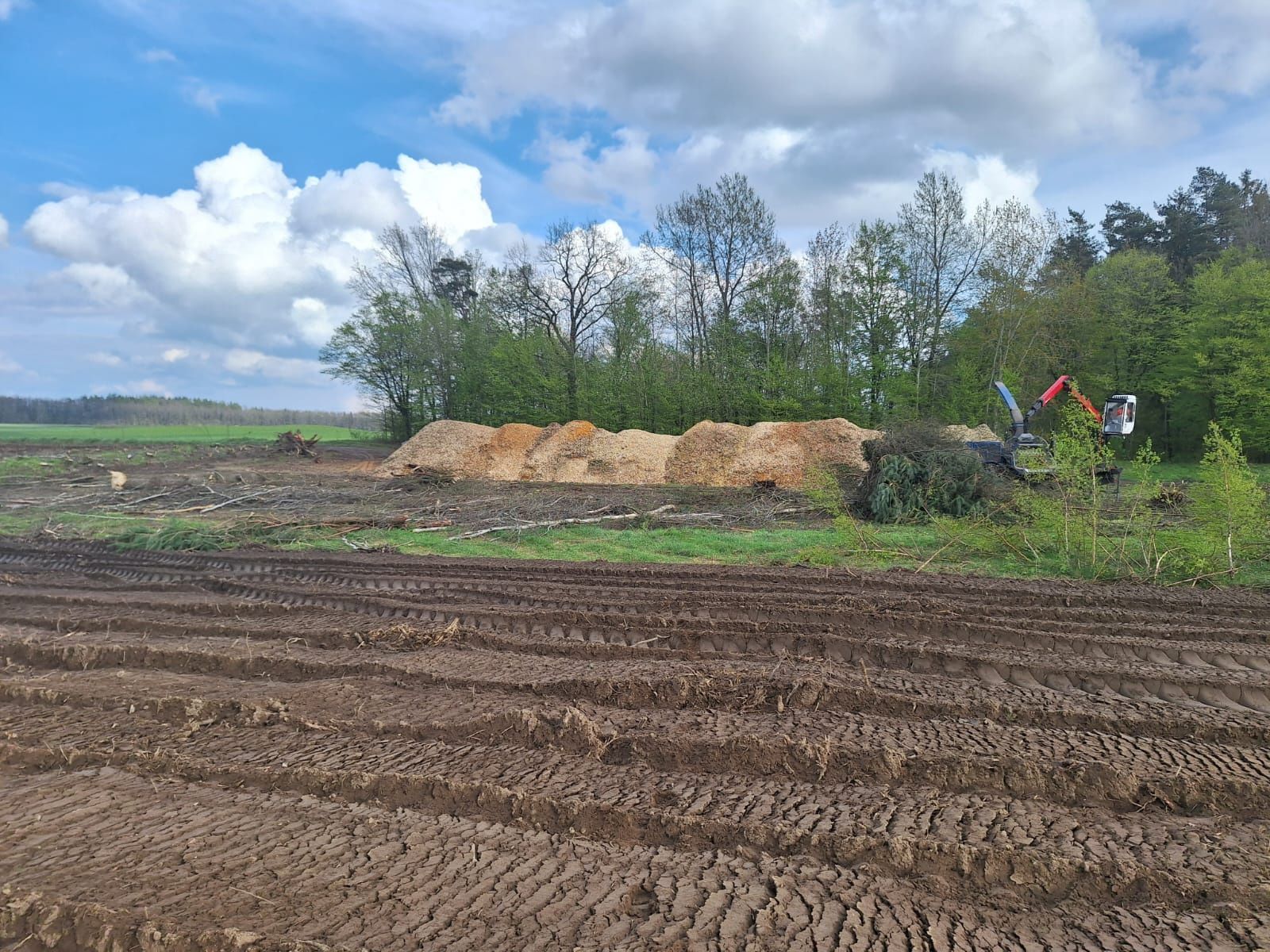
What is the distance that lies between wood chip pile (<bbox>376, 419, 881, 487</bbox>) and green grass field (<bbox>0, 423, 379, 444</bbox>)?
2278 centimetres

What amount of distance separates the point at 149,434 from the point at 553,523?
52.4 meters

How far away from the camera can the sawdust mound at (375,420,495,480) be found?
25203mm

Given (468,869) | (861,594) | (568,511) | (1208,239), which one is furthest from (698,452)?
(1208,239)

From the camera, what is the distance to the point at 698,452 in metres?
23.6

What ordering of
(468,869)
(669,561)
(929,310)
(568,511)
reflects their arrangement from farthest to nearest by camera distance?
(929,310) → (568,511) → (669,561) → (468,869)

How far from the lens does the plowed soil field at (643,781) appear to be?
2.68 meters

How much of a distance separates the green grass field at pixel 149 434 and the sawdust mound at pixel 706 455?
3014 centimetres

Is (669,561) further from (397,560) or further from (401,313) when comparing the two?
(401,313)

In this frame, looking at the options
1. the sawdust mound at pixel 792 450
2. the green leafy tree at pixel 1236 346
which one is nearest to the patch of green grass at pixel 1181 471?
the green leafy tree at pixel 1236 346

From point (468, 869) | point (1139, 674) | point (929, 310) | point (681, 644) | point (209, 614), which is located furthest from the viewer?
point (929, 310)

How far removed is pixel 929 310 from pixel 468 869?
106 feet

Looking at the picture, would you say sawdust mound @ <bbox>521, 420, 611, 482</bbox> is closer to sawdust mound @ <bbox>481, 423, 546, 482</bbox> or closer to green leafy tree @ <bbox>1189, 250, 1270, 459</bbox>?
sawdust mound @ <bbox>481, 423, 546, 482</bbox>

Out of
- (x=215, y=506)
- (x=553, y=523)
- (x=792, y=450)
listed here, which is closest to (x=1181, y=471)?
(x=792, y=450)

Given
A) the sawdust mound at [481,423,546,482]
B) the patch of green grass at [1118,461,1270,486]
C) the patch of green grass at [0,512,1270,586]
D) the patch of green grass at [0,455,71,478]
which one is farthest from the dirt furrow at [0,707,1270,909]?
the patch of green grass at [0,455,71,478]
